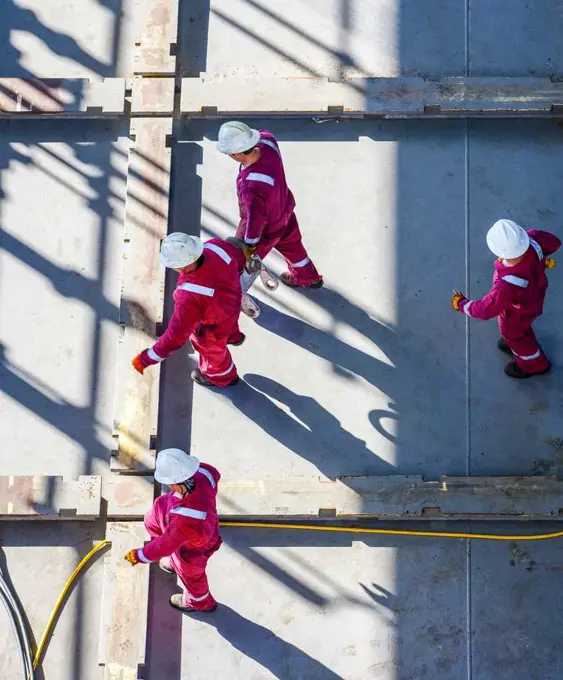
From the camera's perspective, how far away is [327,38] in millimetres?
9383

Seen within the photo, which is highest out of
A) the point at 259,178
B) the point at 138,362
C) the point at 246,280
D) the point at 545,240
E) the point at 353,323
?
the point at 259,178

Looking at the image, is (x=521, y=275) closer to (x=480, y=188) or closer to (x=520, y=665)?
(x=480, y=188)

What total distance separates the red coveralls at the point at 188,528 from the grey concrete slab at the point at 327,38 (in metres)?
4.58

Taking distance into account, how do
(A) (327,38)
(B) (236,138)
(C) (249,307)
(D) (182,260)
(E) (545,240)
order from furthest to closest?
(A) (327,38)
(C) (249,307)
(E) (545,240)
(B) (236,138)
(D) (182,260)

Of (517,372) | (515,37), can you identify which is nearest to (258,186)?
(517,372)

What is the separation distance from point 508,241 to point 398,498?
2.36 m

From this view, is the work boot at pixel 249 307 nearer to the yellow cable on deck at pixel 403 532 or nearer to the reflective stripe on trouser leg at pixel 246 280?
the reflective stripe on trouser leg at pixel 246 280

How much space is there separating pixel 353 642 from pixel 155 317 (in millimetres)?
3308

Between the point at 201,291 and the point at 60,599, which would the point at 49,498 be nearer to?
the point at 60,599

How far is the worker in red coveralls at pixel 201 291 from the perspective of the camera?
22.2 feet

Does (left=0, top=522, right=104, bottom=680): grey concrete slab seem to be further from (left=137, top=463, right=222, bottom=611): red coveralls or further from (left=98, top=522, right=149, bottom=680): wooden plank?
(left=137, top=463, right=222, bottom=611): red coveralls

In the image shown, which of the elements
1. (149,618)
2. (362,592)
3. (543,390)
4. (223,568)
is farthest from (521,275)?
(149,618)

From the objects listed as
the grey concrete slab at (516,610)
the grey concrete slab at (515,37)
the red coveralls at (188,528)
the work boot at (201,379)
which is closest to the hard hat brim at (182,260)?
the red coveralls at (188,528)

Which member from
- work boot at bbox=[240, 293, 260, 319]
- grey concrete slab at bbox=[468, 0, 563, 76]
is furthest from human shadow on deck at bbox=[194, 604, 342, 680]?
grey concrete slab at bbox=[468, 0, 563, 76]
